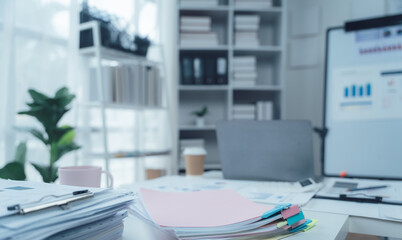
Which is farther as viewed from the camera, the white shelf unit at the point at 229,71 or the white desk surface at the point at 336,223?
the white shelf unit at the point at 229,71

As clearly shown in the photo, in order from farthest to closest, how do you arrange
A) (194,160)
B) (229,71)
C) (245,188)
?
(229,71), (194,160), (245,188)

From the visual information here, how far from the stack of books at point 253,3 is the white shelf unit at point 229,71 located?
0.03m

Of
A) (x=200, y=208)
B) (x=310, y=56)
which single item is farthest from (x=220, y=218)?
(x=310, y=56)

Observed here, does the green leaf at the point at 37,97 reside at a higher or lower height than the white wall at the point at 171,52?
lower

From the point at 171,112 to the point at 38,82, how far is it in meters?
1.29

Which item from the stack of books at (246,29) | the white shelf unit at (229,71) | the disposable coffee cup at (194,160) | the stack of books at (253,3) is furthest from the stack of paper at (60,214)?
the stack of books at (253,3)

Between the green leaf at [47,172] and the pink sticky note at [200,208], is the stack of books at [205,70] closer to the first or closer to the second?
the green leaf at [47,172]

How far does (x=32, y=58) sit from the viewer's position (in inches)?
75.6

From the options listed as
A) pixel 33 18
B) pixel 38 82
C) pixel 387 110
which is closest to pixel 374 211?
pixel 387 110

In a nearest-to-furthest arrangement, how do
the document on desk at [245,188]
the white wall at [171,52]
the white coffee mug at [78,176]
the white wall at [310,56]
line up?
the white coffee mug at [78,176]
the document on desk at [245,188]
the white wall at [310,56]
the white wall at [171,52]

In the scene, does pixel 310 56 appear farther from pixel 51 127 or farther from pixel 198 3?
pixel 51 127

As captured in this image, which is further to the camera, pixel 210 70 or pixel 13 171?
pixel 210 70

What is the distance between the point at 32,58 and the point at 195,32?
134 centimetres

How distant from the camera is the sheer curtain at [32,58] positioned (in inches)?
69.3
